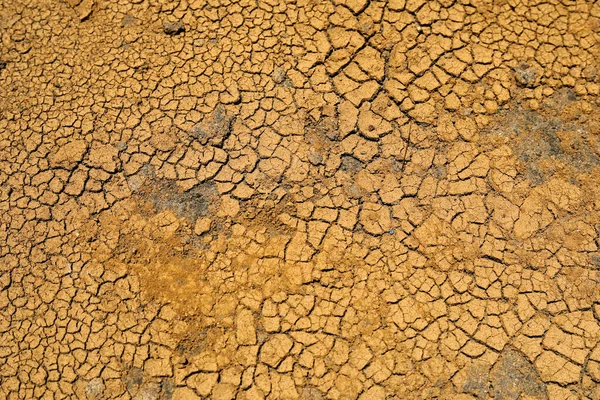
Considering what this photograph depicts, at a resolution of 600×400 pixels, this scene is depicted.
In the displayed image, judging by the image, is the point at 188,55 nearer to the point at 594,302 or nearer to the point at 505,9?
the point at 505,9

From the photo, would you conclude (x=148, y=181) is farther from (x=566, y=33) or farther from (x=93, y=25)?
(x=566, y=33)

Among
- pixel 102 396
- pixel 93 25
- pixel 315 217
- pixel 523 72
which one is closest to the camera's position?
pixel 102 396

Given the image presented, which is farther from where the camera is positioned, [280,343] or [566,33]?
[566,33]

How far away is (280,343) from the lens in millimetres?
2896

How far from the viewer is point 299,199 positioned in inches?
125

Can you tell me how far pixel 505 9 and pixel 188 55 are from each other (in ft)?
6.55

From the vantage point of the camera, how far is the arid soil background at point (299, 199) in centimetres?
288

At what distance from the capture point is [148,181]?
327cm

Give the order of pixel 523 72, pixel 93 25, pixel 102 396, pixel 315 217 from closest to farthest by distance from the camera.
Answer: pixel 102 396
pixel 315 217
pixel 523 72
pixel 93 25

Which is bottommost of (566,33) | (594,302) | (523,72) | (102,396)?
(102,396)

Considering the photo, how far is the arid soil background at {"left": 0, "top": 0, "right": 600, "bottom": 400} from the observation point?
9.45 feet

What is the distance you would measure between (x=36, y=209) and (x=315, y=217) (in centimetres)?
162

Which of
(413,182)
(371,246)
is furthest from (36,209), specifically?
(413,182)

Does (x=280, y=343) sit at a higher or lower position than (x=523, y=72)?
lower
